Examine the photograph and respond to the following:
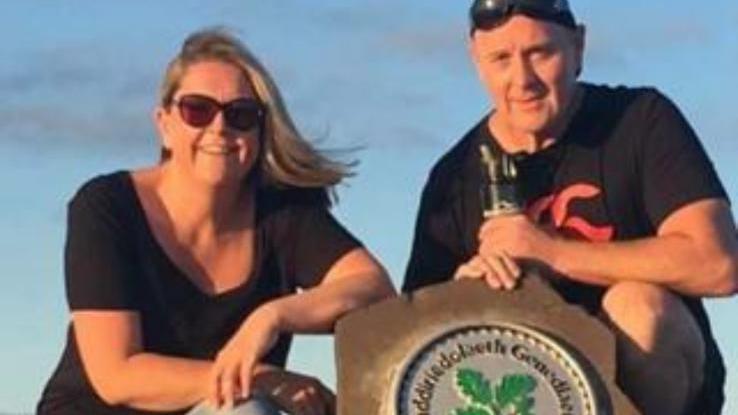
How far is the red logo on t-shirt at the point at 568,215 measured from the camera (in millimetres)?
9422

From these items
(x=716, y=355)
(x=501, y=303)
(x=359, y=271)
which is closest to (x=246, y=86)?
(x=359, y=271)

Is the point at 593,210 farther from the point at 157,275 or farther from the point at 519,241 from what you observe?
the point at 157,275

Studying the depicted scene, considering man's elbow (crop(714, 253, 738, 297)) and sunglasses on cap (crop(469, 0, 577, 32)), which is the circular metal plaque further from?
sunglasses on cap (crop(469, 0, 577, 32))

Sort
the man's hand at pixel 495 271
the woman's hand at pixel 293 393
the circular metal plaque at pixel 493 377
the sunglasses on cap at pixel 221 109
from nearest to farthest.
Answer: the circular metal plaque at pixel 493 377, the man's hand at pixel 495 271, the woman's hand at pixel 293 393, the sunglasses on cap at pixel 221 109

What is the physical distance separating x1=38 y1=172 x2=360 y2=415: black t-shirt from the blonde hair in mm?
119

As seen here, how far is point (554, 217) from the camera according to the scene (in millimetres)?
9445

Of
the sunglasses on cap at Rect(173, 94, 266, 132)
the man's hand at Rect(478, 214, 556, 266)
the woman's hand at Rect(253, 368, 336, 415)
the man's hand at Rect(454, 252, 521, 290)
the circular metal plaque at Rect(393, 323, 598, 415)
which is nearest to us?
the circular metal plaque at Rect(393, 323, 598, 415)

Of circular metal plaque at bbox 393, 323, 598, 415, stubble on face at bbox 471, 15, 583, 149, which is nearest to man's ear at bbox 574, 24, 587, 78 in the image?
stubble on face at bbox 471, 15, 583, 149

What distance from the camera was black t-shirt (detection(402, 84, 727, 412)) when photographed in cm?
929

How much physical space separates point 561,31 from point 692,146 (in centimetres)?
65

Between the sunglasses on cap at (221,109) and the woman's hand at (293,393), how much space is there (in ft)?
3.13

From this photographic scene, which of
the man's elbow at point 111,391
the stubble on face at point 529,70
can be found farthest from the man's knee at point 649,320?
the man's elbow at point 111,391

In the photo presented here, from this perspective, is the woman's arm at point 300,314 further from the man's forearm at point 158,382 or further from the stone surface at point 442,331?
the stone surface at point 442,331

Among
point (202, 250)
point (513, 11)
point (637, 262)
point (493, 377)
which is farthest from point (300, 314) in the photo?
point (513, 11)
